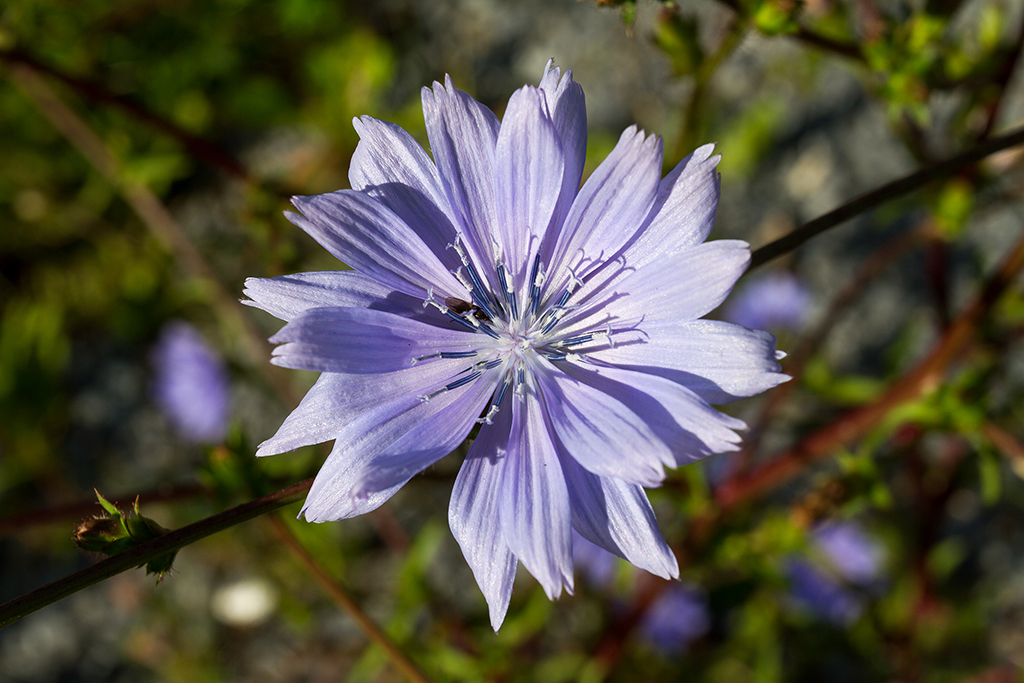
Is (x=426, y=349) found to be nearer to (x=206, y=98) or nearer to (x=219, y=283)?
(x=219, y=283)

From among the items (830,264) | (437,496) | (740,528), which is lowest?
(437,496)

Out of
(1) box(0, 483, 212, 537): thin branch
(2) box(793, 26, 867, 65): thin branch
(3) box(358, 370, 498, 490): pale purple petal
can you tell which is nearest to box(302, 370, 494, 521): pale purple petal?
(3) box(358, 370, 498, 490): pale purple petal

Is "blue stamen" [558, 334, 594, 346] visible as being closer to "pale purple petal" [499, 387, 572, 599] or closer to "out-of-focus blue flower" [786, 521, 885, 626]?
"pale purple petal" [499, 387, 572, 599]

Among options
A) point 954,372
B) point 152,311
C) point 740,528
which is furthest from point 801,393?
point 152,311

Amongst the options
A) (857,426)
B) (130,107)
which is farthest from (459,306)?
(130,107)

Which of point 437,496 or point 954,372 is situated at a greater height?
point 954,372

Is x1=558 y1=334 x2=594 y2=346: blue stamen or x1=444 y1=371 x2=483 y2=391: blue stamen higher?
x1=558 y1=334 x2=594 y2=346: blue stamen
